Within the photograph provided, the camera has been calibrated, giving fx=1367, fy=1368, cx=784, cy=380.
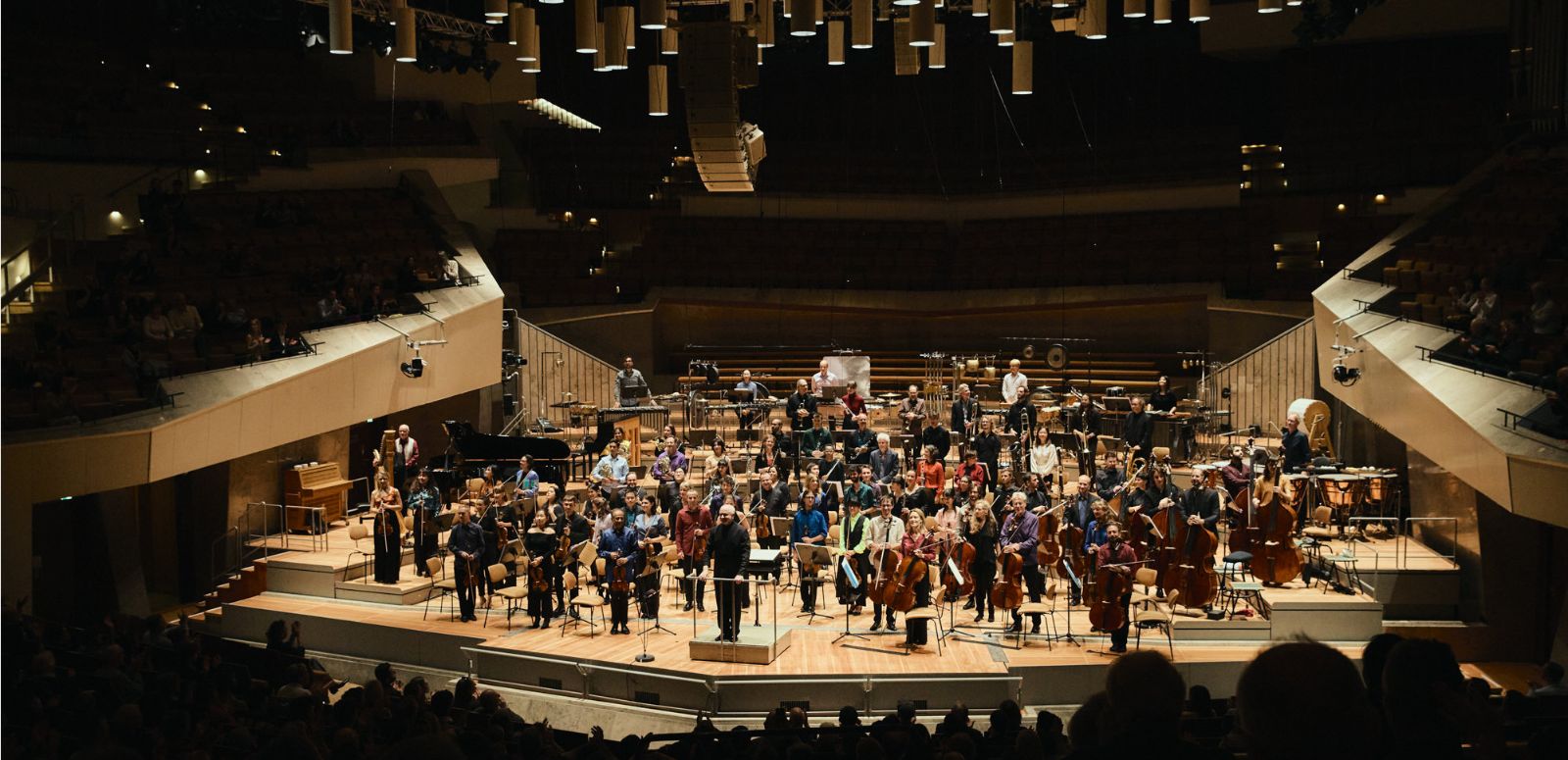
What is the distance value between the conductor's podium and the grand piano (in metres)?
1.59

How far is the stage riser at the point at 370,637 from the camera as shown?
13227 mm

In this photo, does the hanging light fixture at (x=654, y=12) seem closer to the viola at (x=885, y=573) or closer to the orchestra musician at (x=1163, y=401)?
the viola at (x=885, y=573)

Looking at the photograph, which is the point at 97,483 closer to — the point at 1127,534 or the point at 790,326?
the point at 1127,534

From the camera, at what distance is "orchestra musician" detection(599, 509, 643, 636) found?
12.9 metres

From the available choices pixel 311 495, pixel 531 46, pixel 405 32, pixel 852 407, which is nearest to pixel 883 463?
pixel 852 407

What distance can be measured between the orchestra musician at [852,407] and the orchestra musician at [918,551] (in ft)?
16.8

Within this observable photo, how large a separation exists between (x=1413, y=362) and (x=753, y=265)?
13.2 m

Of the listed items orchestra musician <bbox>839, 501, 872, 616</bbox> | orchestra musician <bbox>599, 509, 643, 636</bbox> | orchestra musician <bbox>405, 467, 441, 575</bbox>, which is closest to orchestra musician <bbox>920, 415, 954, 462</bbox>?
orchestra musician <bbox>839, 501, 872, 616</bbox>

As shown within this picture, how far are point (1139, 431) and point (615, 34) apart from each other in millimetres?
7837

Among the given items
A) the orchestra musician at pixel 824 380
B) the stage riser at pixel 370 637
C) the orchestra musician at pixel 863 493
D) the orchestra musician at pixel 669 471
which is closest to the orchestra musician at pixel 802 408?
the orchestra musician at pixel 824 380

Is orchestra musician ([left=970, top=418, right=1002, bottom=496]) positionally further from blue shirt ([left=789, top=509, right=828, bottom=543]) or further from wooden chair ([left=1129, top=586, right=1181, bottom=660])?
wooden chair ([left=1129, top=586, right=1181, bottom=660])

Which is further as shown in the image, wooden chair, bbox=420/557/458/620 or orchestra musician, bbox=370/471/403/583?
orchestra musician, bbox=370/471/403/583

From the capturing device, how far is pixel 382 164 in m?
20.8

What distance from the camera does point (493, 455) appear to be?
16.8 m
